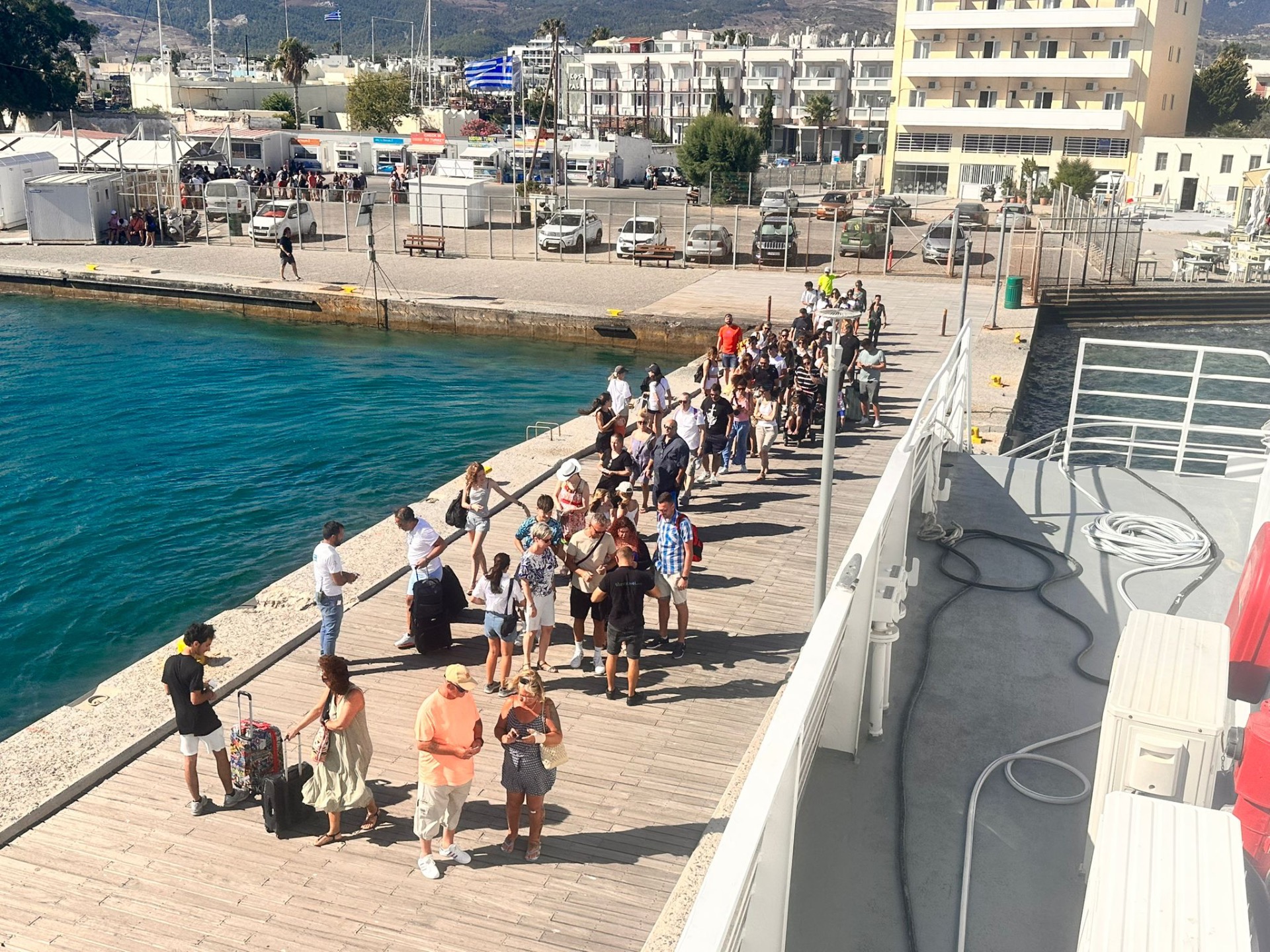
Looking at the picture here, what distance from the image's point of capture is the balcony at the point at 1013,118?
67625 millimetres

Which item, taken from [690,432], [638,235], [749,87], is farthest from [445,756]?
[749,87]

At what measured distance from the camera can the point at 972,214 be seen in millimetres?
50688

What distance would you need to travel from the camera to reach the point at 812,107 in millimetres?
103562

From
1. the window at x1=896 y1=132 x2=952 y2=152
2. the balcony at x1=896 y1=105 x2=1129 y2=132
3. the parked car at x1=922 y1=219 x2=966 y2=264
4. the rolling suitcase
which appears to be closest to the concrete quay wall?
the parked car at x1=922 y1=219 x2=966 y2=264

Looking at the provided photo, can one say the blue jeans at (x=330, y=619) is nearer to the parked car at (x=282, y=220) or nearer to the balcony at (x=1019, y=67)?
the parked car at (x=282, y=220)

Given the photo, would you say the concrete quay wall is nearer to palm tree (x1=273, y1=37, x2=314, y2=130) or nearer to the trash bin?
the trash bin

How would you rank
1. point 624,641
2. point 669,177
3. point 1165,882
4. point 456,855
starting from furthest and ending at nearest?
point 669,177 → point 624,641 → point 456,855 → point 1165,882

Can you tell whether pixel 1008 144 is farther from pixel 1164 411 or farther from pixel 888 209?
A: pixel 1164 411

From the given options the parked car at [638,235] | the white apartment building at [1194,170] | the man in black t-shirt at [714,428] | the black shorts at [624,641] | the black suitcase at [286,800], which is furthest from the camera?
the white apartment building at [1194,170]

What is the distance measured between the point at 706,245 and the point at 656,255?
6.63 ft

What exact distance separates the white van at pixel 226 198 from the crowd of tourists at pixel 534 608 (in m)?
34.5

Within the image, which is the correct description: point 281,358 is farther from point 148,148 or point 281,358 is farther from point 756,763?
point 756,763

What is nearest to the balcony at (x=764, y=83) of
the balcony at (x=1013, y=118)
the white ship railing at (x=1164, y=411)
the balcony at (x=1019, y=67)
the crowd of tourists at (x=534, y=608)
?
the balcony at (x=1019, y=67)

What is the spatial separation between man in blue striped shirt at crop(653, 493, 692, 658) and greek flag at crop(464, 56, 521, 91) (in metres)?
73.7
